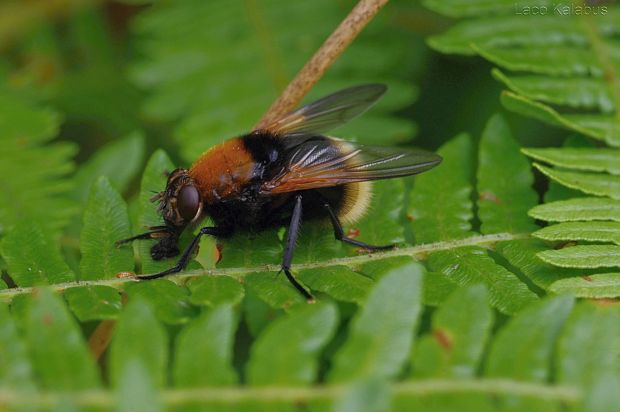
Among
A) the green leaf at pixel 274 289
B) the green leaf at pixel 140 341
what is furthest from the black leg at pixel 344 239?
the green leaf at pixel 140 341

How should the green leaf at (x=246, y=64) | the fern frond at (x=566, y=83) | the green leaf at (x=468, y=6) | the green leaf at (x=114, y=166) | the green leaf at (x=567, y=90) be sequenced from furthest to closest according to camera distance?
the green leaf at (x=246, y=64), the green leaf at (x=114, y=166), the green leaf at (x=468, y=6), the green leaf at (x=567, y=90), the fern frond at (x=566, y=83)

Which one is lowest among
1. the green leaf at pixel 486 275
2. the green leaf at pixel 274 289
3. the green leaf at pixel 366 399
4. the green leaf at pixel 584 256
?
the green leaf at pixel 486 275

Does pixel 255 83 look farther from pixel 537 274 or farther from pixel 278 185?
pixel 537 274

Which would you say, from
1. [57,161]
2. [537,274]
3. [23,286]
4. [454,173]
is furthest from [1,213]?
[537,274]

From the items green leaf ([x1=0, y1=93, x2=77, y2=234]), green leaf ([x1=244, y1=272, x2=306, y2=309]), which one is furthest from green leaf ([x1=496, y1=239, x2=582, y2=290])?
green leaf ([x1=0, y1=93, x2=77, y2=234])

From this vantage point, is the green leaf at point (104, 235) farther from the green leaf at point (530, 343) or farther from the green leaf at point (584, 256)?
the green leaf at point (584, 256)

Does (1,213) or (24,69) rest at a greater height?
(24,69)

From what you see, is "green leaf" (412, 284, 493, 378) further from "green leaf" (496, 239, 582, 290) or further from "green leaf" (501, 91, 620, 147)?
"green leaf" (501, 91, 620, 147)

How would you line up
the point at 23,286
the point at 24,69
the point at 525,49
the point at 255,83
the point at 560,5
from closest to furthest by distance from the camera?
the point at 23,286 → the point at 525,49 → the point at 560,5 → the point at 255,83 → the point at 24,69
